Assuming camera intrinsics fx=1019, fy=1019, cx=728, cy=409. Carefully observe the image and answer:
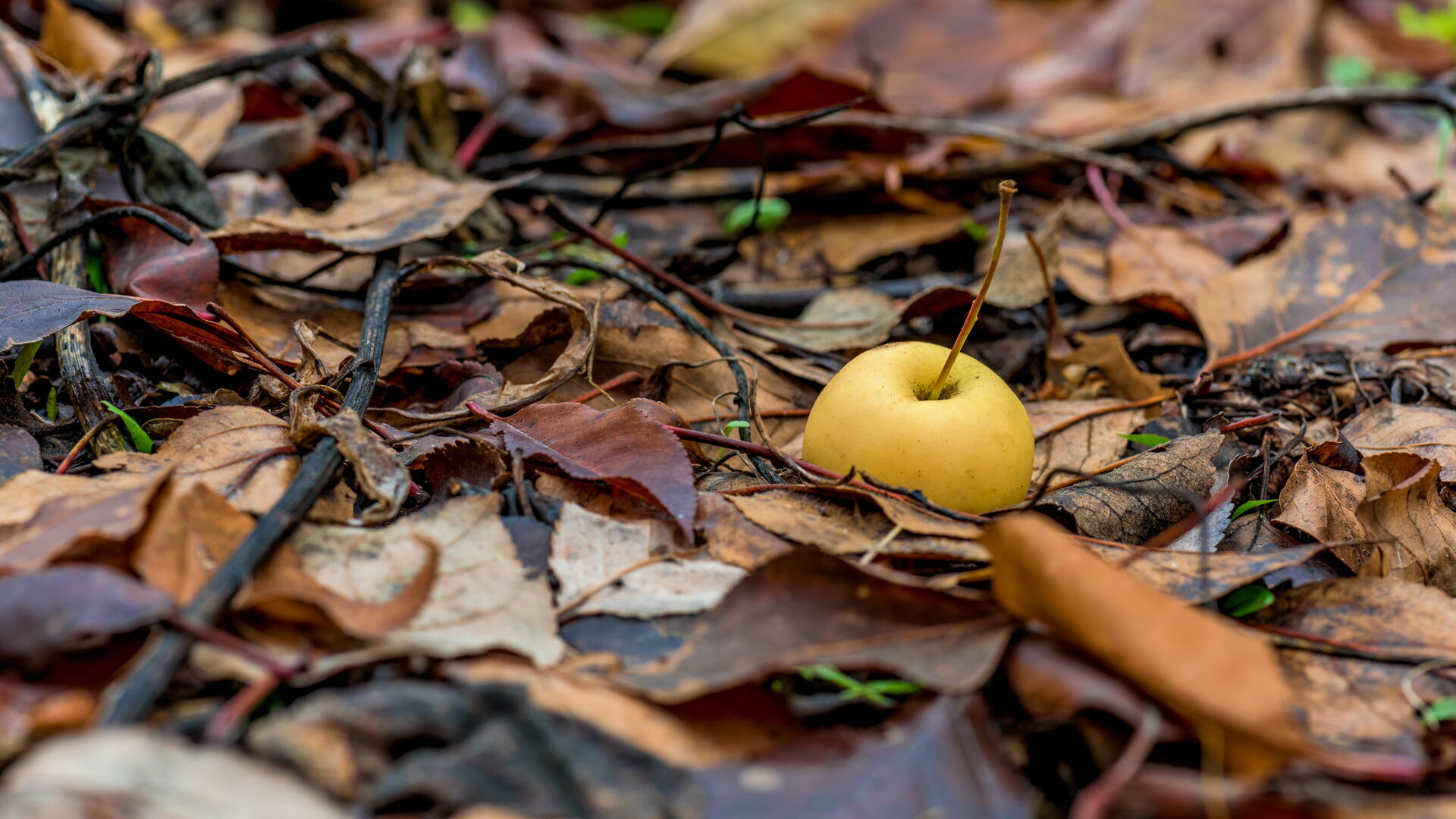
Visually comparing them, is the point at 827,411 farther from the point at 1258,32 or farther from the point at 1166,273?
the point at 1258,32

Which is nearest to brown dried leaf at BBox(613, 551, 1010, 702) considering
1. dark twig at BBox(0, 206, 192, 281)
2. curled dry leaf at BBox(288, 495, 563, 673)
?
curled dry leaf at BBox(288, 495, 563, 673)

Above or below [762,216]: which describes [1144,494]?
below

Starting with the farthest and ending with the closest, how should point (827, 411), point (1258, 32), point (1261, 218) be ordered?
point (1258, 32) → point (1261, 218) → point (827, 411)

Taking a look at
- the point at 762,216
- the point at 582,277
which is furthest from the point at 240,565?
the point at 762,216

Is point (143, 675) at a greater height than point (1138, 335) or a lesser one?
greater

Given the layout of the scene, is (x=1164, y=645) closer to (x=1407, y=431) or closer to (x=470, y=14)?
(x=1407, y=431)

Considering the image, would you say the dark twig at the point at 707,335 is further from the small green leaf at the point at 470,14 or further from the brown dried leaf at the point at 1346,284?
the small green leaf at the point at 470,14

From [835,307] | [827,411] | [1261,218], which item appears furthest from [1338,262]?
[827,411]
